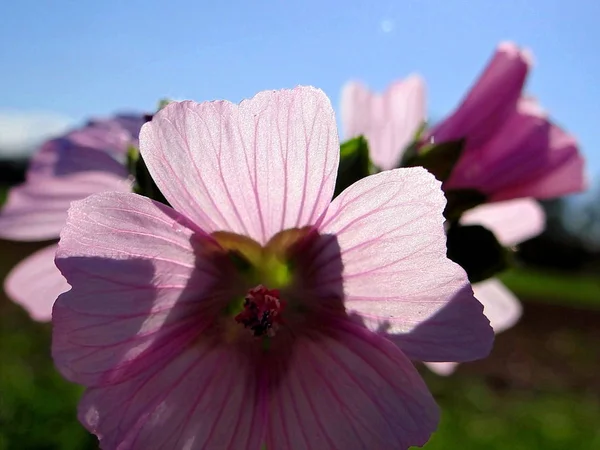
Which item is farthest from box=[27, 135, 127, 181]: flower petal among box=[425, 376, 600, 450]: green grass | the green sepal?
box=[425, 376, 600, 450]: green grass

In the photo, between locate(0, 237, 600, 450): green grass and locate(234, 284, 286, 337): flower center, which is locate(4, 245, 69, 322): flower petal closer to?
locate(234, 284, 286, 337): flower center

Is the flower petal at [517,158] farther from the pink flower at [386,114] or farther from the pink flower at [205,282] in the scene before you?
the pink flower at [205,282]

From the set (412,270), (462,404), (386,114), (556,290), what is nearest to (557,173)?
(386,114)

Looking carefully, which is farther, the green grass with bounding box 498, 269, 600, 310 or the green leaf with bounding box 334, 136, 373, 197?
the green grass with bounding box 498, 269, 600, 310

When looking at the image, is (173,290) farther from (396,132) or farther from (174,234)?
(396,132)

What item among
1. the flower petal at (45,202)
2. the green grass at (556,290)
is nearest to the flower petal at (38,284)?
the flower petal at (45,202)
